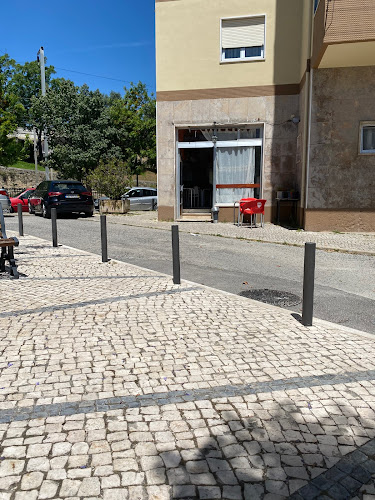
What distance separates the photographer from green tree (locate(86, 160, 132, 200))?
68.0 ft

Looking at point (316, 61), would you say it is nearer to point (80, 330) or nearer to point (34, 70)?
point (80, 330)

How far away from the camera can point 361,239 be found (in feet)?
40.3

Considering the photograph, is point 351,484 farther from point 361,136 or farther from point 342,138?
point 361,136

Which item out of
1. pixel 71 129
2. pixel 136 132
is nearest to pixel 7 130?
pixel 71 129

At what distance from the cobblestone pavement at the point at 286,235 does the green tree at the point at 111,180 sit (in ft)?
16.3

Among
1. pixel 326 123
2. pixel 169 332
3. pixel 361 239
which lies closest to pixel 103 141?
pixel 326 123

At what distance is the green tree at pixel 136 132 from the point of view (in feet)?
113

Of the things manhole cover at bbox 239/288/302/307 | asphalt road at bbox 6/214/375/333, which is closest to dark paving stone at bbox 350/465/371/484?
asphalt road at bbox 6/214/375/333

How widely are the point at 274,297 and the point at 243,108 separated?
11641 mm

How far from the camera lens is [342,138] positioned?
1338 centimetres

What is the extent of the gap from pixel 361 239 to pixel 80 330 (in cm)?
992

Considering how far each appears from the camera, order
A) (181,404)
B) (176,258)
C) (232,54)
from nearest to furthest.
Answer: (181,404) → (176,258) → (232,54)

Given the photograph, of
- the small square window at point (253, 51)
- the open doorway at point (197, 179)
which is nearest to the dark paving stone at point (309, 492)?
the open doorway at point (197, 179)

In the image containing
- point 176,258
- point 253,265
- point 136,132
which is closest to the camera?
point 176,258
